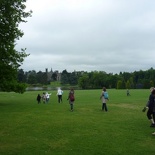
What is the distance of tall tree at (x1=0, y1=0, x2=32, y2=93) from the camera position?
23550 mm

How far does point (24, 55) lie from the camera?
99.9 feet

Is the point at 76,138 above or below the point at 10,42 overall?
below

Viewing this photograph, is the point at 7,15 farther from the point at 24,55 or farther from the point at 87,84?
the point at 87,84

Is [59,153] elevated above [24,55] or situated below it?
below

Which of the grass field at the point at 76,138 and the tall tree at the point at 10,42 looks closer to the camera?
the grass field at the point at 76,138

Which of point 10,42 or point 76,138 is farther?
point 10,42

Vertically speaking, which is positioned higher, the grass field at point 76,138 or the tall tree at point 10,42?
the tall tree at point 10,42

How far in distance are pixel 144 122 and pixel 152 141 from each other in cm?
498

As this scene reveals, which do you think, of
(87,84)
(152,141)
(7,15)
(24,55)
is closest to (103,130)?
(152,141)

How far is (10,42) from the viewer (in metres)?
26.8

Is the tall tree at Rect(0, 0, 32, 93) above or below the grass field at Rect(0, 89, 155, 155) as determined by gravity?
above

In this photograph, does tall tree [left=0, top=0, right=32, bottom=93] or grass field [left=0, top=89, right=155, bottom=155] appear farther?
tall tree [left=0, top=0, right=32, bottom=93]

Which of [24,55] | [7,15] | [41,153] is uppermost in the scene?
[7,15]

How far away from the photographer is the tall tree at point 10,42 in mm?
23550
